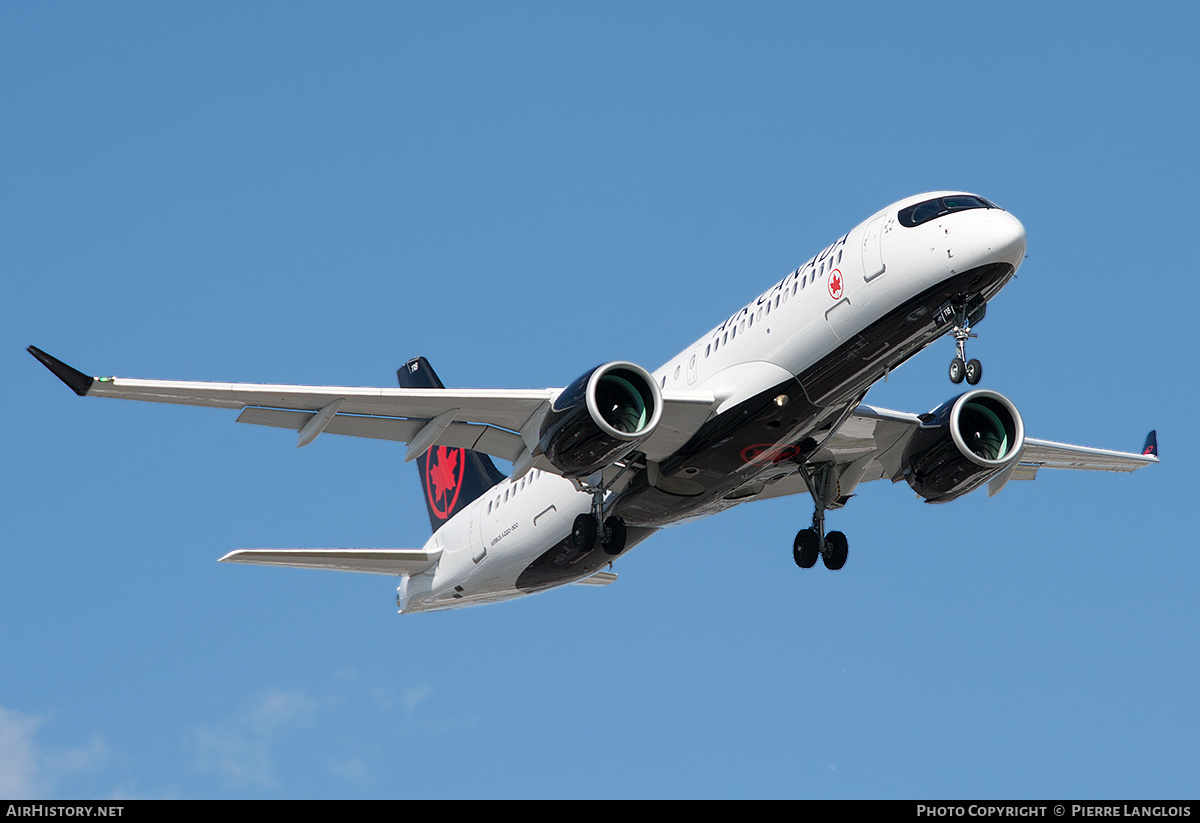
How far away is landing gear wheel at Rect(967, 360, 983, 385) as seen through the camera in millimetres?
21812

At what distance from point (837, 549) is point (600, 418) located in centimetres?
710

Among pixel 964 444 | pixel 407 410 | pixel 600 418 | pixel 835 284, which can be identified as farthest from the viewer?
pixel 964 444

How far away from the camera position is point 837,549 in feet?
90.9

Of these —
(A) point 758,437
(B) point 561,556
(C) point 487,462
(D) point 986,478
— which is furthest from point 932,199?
(C) point 487,462

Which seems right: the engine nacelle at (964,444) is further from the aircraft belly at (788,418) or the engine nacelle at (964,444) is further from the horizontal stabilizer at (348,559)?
the horizontal stabilizer at (348,559)

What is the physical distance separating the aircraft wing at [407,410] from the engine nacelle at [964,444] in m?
5.71

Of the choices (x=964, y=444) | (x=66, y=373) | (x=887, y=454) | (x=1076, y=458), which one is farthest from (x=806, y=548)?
(x=66, y=373)

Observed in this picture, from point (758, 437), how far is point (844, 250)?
12.0 feet

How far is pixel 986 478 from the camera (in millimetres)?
27312

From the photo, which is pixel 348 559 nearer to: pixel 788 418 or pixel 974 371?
pixel 788 418

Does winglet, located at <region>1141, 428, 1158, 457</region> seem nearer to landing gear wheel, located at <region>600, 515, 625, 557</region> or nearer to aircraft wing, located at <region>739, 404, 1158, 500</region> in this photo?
aircraft wing, located at <region>739, 404, 1158, 500</region>

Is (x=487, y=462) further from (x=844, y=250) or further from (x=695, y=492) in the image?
(x=844, y=250)

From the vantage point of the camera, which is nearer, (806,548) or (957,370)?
(957,370)
